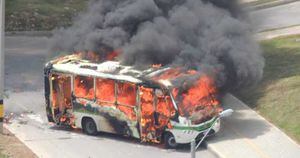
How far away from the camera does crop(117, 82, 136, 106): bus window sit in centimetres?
2027

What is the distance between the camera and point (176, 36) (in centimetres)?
2230

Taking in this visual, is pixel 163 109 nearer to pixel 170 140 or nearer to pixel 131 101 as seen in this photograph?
pixel 170 140

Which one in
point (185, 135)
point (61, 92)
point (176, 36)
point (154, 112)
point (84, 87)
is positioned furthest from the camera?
point (176, 36)

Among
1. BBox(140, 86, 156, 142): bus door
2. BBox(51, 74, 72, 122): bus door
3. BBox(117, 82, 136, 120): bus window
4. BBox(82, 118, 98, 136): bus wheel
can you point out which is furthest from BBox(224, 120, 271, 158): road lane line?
BBox(51, 74, 72, 122): bus door

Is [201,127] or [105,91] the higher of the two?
[105,91]

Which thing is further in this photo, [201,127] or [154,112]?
[154,112]

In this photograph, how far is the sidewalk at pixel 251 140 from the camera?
19562mm

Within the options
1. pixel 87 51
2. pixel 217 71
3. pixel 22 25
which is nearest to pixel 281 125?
pixel 217 71

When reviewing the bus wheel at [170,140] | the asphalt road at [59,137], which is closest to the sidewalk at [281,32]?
the asphalt road at [59,137]

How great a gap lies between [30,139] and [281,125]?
7462mm

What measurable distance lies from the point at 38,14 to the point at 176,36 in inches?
646

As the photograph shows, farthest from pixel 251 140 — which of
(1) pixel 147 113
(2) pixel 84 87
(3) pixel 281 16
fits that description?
(3) pixel 281 16

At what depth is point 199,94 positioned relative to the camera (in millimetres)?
20047

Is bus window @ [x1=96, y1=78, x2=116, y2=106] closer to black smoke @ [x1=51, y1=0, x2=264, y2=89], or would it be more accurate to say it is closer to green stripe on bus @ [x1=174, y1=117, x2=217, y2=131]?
black smoke @ [x1=51, y1=0, x2=264, y2=89]
